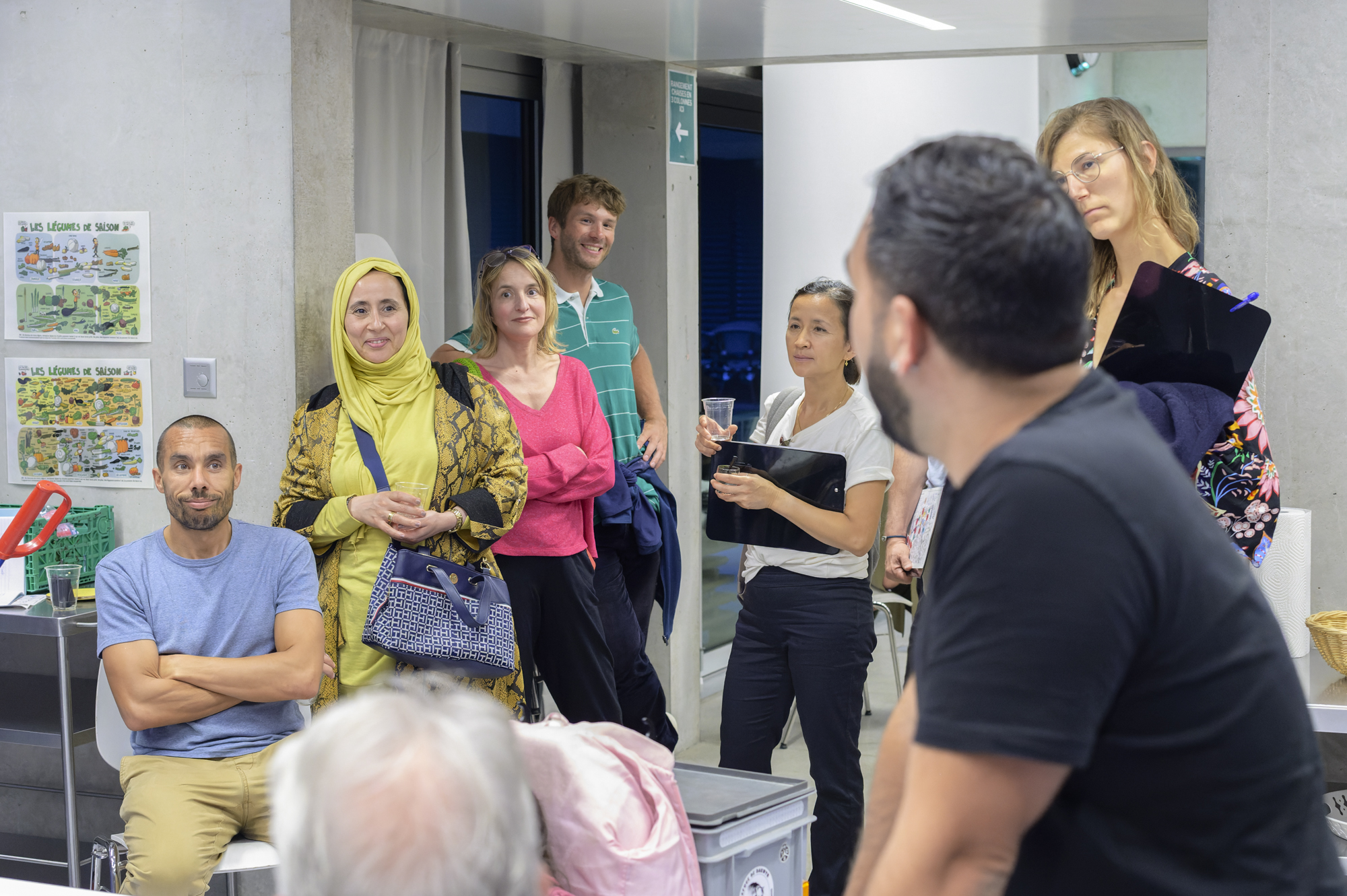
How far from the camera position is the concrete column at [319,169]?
3.29 meters

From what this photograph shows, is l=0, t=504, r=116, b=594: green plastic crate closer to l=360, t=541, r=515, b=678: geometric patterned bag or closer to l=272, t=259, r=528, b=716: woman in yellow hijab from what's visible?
l=272, t=259, r=528, b=716: woman in yellow hijab

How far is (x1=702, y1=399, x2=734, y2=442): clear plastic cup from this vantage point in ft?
10.8

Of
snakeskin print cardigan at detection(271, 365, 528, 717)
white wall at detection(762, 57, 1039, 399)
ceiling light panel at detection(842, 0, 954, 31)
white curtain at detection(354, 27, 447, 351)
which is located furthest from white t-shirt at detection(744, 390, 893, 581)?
white wall at detection(762, 57, 1039, 399)

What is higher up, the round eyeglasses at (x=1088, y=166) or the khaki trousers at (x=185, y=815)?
the round eyeglasses at (x=1088, y=166)

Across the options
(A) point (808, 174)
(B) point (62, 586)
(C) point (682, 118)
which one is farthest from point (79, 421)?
(A) point (808, 174)

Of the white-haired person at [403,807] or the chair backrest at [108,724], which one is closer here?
the white-haired person at [403,807]

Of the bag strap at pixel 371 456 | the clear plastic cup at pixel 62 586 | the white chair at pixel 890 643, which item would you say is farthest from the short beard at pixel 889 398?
the white chair at pixel 890 643

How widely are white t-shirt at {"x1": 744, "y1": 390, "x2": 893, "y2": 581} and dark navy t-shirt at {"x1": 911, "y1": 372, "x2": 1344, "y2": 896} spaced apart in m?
2.21

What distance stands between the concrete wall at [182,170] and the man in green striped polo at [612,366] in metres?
0.98

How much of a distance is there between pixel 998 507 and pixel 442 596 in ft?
7.49

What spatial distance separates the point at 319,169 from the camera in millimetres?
3346

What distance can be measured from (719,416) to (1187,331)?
134cm

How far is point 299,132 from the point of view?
328 centimetres

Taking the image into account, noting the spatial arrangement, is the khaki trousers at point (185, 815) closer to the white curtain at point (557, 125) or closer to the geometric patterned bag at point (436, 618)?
the geometric patterned bag at point (436, 618)
